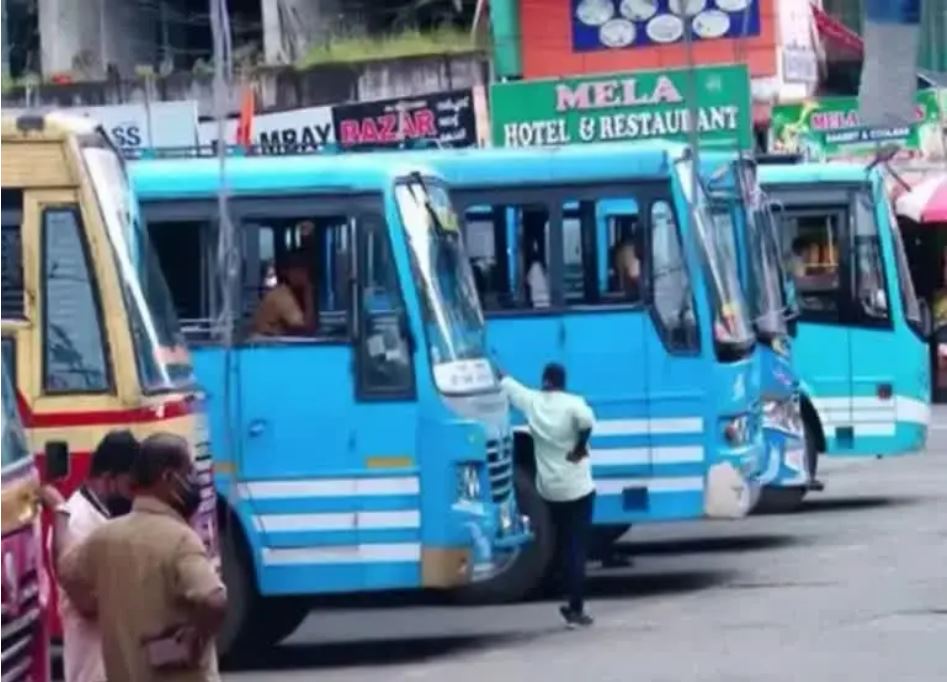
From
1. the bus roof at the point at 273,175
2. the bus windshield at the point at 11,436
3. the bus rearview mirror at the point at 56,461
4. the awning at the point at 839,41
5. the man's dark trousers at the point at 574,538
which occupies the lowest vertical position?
the man's dark trousers at the point at 574,538

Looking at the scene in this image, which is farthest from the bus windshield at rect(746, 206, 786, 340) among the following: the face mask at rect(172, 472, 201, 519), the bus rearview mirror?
the face mask at rect(172, 472, 201, 519)

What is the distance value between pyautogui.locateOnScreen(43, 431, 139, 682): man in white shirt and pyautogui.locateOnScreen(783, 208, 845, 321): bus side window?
14285mm

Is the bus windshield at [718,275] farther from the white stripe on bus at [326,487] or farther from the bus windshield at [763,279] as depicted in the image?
the white stripe on bus at [326,487]

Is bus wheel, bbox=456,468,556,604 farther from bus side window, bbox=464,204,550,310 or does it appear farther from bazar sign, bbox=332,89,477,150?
bazar sign, bbox=332,89,477,150

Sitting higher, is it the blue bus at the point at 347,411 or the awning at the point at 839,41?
the awning at the point at 839,41

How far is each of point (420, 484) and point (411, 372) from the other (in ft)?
1.99

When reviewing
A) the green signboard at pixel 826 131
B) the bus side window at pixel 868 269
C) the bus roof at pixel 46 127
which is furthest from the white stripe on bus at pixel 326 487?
the green signboard at pixel 826 131

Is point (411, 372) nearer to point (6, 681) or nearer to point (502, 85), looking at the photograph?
point (6, 681)

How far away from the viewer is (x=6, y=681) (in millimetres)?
8414

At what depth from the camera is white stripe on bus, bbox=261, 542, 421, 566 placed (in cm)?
1523

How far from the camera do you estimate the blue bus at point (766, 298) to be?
1986 cm

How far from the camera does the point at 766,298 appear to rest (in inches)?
832

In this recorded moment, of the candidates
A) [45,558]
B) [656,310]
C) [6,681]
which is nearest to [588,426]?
[656,310]

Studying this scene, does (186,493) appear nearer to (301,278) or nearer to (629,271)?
(301,278)
